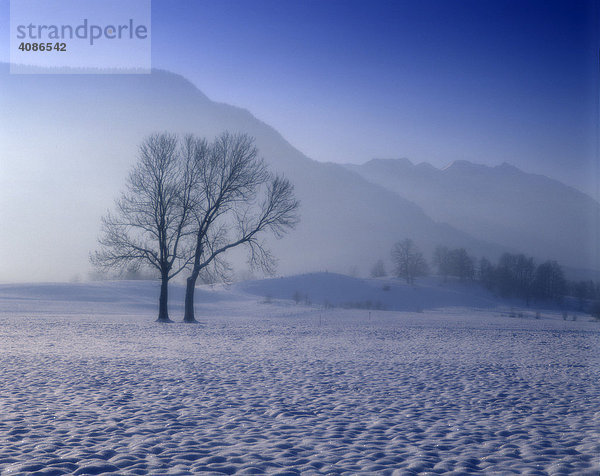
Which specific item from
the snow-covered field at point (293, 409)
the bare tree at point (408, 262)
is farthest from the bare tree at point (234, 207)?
the bare tree at point (408, 262)

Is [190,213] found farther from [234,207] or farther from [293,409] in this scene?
[293,409]

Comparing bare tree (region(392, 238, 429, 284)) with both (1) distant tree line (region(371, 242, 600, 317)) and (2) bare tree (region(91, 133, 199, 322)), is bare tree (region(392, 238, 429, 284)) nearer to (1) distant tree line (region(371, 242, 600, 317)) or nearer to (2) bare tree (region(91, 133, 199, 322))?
(1) distant tree line (region(371, 242, 600, 317))

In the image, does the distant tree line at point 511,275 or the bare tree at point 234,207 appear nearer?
the bare tree at point 234,207

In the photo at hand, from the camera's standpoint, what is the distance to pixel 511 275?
112 m

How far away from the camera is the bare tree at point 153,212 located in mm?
31641

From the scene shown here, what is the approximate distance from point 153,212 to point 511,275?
101 m

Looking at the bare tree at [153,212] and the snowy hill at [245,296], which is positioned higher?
the bare tree at [153,212]

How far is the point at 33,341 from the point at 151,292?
44.5 meters

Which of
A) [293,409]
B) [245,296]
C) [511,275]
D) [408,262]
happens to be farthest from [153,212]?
[511,275]

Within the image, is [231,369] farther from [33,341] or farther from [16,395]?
[33,341]

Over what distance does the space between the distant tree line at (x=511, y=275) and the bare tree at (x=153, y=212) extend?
8145 centimetres

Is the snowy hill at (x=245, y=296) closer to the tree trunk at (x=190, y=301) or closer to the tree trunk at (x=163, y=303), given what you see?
the tree trunk at (x=163, y=303)

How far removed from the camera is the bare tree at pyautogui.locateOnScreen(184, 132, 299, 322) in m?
32.8

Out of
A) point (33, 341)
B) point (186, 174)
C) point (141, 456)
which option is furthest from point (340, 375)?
point (186, 174)
